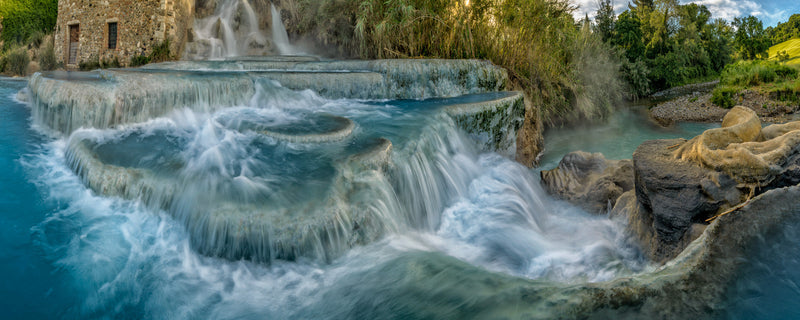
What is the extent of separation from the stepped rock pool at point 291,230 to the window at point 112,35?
1110cm

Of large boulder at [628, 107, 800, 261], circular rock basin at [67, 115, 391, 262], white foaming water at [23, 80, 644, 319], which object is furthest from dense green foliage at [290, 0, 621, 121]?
large boulder at [628, 107, 800, 261]

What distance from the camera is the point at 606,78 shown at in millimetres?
11445

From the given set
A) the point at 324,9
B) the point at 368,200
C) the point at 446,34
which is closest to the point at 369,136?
the point at 368,200

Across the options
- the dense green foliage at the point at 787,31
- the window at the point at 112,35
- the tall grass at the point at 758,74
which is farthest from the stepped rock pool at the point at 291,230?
the dense green foliage at the point at 787,31

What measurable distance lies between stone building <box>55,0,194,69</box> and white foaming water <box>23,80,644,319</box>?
971 centimetres

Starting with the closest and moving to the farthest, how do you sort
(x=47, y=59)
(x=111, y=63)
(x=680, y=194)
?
1. (x=680, y=194)
2. (x=111, y=63)
3. (x=47, y=59)

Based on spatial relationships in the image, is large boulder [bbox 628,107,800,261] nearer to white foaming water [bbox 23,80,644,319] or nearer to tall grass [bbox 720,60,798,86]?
white foaming water [bbox 23,80,644,319]

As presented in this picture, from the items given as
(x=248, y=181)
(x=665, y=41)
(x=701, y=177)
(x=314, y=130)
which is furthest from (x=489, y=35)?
(x=665, y=41)

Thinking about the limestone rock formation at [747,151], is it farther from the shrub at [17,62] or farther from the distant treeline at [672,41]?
the shrub at [17,62]

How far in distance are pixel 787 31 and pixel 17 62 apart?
5148cm

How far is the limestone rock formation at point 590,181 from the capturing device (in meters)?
4.42

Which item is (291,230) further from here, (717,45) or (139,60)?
(717,45)

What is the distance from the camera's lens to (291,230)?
Result: 8.23 feet

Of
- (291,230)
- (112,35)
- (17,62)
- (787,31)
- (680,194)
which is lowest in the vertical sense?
(291,230)
